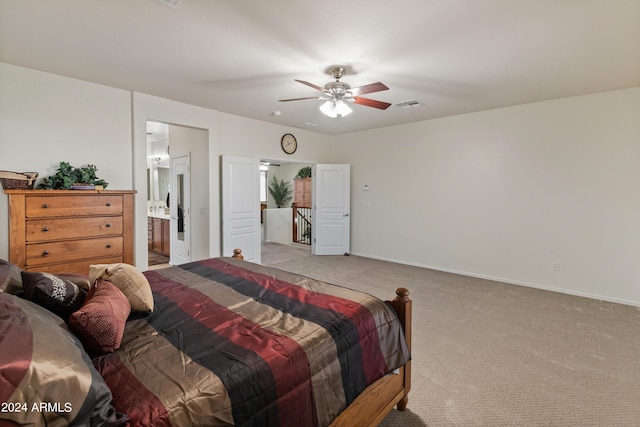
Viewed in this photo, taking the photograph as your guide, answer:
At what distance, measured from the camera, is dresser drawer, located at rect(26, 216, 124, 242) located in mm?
3031

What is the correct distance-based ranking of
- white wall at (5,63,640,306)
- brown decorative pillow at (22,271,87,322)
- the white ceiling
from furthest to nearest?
white wall at (5,63,640,306), the white ceiling, brown decorative pillow at (22,271,87,322)

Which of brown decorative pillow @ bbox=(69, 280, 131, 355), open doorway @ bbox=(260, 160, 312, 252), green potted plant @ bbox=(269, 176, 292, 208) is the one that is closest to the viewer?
brown decorative pillow @ bbox=(69, 280, 131, 355)

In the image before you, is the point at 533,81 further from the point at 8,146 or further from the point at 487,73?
the point at 8,146

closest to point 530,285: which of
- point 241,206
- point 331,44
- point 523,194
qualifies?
point 523,194

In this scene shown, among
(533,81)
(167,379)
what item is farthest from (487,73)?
(167,379)

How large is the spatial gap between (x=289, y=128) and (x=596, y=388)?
564cm

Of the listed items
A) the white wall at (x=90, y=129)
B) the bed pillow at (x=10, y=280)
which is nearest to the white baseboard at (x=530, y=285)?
the white wall at (x=90, y=129)

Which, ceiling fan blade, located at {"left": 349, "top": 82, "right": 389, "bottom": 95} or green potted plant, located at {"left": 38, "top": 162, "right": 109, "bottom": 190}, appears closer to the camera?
ceiling fan blade, located at {"left": 349, "top": 82, "right": 389, "bottom": 95}

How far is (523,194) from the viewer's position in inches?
185

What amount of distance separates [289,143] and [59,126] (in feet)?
11.9

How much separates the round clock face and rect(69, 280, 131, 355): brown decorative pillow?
5046 millimetres

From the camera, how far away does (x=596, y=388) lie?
224 centimetres

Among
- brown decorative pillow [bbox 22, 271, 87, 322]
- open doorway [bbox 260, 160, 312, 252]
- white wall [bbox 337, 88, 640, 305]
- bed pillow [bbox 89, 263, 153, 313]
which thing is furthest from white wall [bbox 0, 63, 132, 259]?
white wall [bbox 337, 88, 640, 305]

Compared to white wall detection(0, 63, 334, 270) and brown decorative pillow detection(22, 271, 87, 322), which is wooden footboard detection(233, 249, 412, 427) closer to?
brown decorative pillow detection(22, 271, 87, 322)
